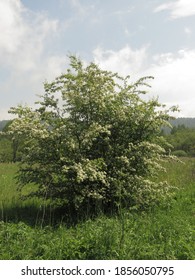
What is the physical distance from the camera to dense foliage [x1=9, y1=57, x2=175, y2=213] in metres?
9.77

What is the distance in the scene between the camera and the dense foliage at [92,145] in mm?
9773

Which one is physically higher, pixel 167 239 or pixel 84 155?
pixel 84 155

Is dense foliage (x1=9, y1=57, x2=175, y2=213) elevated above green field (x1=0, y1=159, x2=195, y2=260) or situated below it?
above

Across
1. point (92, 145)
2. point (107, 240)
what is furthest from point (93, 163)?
point (107, 240)

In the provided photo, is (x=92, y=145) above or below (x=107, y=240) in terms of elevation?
above

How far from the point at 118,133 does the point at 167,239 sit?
14.3 feet

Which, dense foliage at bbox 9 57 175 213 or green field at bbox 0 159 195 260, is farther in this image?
dense foliage at bbox 9 57 175 213

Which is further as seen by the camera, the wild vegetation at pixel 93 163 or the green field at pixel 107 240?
the wild vegetation at pixel 93 163

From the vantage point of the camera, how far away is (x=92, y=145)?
1060cm

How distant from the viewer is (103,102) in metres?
10.3

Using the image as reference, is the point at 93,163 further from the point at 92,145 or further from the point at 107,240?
the point at 107,240

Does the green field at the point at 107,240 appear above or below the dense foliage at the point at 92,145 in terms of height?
below
